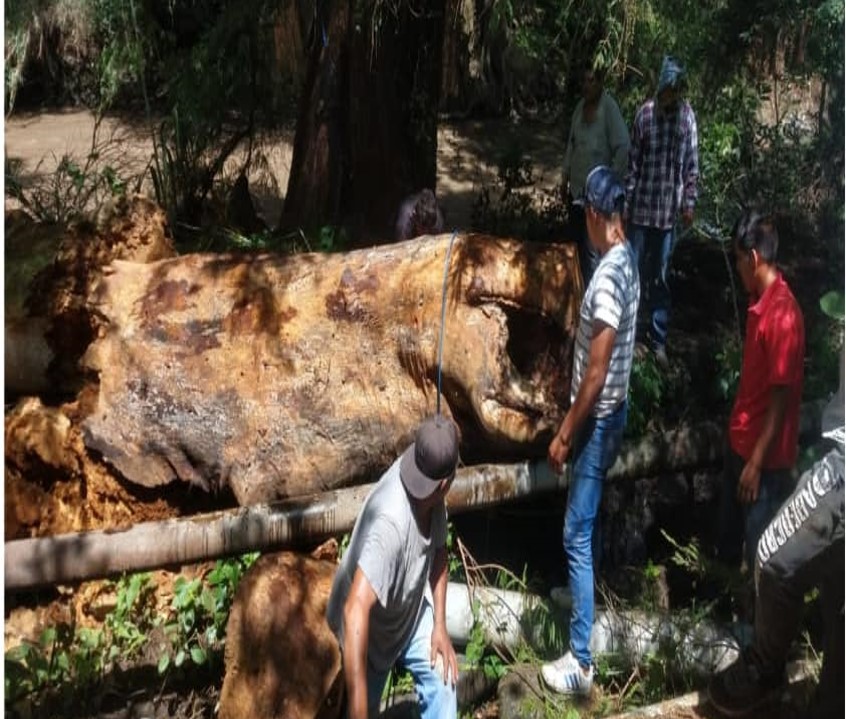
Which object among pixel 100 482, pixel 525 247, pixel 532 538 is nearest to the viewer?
pixel 525 247

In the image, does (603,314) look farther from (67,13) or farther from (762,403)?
(67,13)

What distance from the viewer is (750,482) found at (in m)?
4.55

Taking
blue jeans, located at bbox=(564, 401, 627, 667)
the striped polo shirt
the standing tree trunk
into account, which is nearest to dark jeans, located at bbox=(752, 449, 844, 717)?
blue jeans, located at bbox=(564, 401, 627, 667)

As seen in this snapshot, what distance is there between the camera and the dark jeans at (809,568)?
12.8 ft

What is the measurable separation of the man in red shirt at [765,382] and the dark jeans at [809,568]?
0.46 m

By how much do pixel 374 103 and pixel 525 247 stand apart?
10.4ft

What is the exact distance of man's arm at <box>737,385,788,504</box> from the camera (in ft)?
14.6

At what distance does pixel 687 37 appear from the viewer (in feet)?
26.7

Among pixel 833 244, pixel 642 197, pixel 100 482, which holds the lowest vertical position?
pixel 100 482

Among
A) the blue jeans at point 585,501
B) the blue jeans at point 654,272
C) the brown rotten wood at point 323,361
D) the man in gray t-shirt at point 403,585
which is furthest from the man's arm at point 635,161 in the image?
the man in gray t-shirt at point 403,585

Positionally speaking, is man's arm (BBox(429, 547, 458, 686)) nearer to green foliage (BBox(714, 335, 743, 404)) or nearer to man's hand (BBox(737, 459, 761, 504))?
man's hand (BBox(737, 459, 761, 504))

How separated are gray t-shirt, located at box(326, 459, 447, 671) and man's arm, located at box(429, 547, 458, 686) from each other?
8 cm

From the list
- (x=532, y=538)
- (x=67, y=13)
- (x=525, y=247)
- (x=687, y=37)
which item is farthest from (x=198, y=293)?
(x=67, y=13)

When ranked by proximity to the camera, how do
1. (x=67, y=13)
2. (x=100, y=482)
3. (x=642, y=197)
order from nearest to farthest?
(x=100, y=482), (x=642, y=197), (x=67, y=13)
